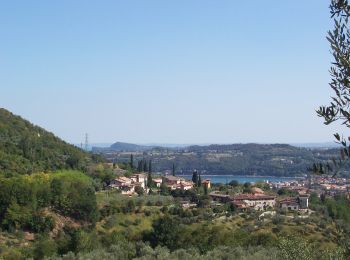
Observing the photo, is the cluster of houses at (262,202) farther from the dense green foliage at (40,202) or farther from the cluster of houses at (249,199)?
the dense green foliage at (40,202)

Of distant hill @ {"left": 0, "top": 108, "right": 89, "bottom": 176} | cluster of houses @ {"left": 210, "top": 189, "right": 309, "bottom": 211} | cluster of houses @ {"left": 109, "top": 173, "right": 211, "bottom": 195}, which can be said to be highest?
distant hill @ {"left": 0, "top": 108, "right": 89, "bottom": 176}

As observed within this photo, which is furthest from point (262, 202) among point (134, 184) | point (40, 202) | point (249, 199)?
point (40, 202)

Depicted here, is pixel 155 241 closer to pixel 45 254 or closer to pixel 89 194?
pixel 45 254

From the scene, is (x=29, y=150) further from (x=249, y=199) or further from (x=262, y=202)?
(x=262, y=202)

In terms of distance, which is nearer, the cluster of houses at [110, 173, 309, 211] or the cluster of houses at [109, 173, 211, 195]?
the cluster of houses at [110, 173, 309, 211]

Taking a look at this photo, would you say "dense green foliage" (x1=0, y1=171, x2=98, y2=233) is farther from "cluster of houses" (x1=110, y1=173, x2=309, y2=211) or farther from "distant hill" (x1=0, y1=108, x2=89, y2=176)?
"cluster of houses" (x1=110, y1=173, x2=309, y2=211)

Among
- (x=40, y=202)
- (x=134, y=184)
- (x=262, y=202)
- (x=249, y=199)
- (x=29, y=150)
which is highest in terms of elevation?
(x=29, y=150)

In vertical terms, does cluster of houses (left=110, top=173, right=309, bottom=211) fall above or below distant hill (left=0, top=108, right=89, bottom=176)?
below

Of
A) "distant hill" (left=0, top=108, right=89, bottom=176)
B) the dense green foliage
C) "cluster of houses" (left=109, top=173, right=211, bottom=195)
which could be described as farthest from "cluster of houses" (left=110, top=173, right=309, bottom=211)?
the dense green foliage
